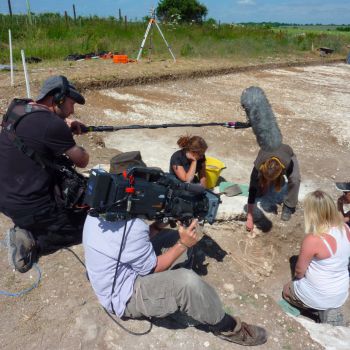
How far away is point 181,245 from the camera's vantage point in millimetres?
2424

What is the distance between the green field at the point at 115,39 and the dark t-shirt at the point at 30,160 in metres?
9.63

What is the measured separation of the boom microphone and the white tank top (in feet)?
4.53

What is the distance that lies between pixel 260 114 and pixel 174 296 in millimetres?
2222

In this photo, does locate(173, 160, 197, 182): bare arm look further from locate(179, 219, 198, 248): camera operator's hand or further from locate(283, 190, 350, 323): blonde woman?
locate(179, 219, 198, 248): camera operator's hand

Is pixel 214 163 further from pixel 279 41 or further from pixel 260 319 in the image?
pixel 279 41

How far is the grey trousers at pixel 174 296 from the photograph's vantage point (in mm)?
2381

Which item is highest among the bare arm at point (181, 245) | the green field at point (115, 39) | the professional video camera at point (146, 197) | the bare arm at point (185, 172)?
the green field at point (115, 39)

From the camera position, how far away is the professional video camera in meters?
2.16

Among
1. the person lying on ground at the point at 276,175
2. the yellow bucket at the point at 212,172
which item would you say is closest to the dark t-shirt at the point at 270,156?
the person lying on ground at the point at 276,175

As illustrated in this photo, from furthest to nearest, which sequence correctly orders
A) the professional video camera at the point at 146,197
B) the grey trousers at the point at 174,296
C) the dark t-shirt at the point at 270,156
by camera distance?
the dark t-shirt at the point at 270,156
the grey trousers at the point at 174,296
the professional video camera at the point at 146,197

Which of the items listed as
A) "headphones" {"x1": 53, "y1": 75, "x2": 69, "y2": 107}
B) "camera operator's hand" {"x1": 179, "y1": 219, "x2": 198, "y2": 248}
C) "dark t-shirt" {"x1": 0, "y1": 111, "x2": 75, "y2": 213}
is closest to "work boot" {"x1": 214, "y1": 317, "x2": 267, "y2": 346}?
"camera operator's hand" {"x1": 179, "y1": 219, "x2": 198, "y2": 248}

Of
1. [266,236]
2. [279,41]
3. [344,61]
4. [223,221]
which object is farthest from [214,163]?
[344,61]

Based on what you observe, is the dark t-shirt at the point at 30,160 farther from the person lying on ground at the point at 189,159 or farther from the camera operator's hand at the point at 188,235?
the person lying on ground at the point at 189,159

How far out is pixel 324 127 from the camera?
8359 mm
